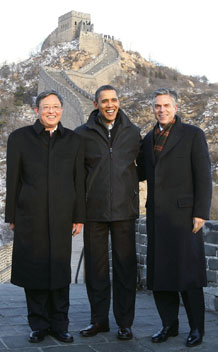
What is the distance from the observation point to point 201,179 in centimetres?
394

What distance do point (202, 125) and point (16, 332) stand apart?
2977 cm

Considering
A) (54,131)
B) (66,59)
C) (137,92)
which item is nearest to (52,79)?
(137,92)

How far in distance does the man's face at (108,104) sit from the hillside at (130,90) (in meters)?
17.2

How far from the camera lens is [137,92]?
143ft

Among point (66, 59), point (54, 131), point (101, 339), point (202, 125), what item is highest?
point (66, 59)

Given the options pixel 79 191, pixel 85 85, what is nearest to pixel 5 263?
pixel 79 191

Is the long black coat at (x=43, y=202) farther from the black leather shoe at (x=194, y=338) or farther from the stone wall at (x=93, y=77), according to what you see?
the stone wall at (x=93, y=77)

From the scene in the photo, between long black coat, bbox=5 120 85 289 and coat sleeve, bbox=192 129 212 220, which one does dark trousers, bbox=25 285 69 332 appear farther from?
coat sleeve, bbox=192 129 212 220

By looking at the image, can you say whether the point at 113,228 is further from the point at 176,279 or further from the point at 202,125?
the point at 202,125

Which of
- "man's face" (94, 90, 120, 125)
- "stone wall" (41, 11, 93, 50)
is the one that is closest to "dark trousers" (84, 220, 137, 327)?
"man's face" (94, 90, 120, 125)

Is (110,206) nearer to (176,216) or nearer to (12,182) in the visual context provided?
(176,216)

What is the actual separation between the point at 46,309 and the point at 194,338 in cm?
126

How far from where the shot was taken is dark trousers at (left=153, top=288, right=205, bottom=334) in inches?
155

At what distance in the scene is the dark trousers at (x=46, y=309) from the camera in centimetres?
389
